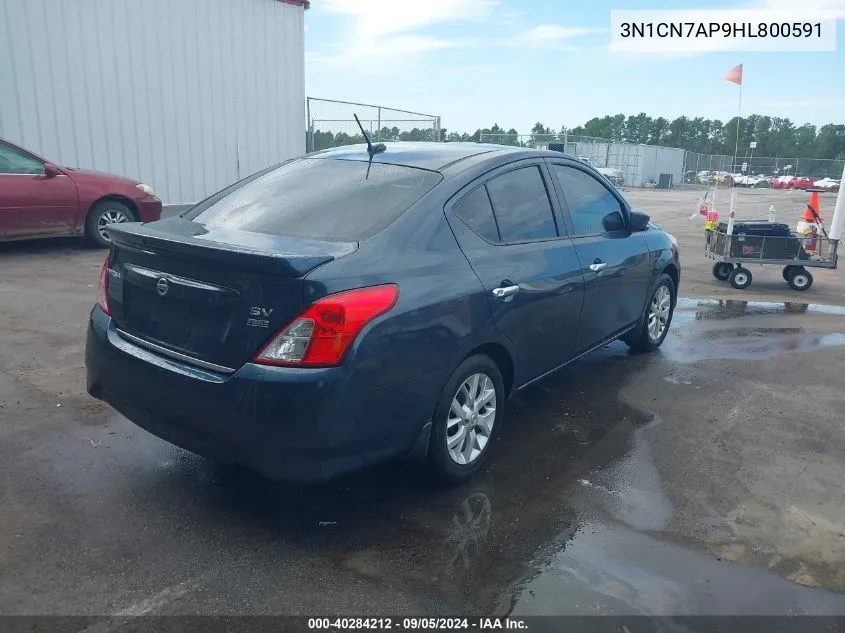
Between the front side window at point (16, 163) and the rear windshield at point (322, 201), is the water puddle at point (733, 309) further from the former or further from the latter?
the front side window at point (16, 163)

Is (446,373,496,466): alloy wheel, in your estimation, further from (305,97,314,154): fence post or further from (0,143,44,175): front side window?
(305,97,314,154): fence post

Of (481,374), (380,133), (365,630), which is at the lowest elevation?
(365,630)

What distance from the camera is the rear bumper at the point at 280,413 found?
2693 mm

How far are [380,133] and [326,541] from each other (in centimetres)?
1367

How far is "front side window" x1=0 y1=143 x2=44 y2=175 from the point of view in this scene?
8.56 metres

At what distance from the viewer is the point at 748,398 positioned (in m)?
4.87

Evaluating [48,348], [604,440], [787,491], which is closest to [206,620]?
[604,440]

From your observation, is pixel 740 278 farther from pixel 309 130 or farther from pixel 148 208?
pixel 309 130

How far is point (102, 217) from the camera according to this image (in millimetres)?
9516

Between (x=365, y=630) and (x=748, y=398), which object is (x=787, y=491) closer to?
(x=748, y=398)

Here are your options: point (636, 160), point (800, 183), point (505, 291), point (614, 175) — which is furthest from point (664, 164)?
point (505, 291)

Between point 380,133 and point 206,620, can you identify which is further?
point 380,133

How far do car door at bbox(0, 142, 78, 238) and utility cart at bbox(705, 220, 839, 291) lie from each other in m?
8.69

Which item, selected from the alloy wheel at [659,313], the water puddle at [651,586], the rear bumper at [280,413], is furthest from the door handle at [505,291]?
the alloy wheel at [659,313]
